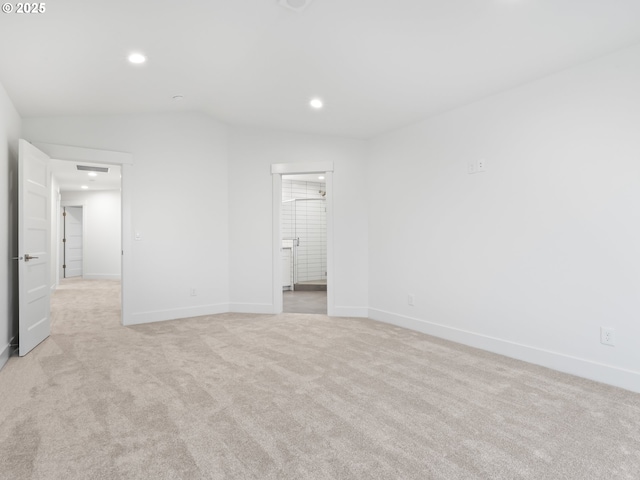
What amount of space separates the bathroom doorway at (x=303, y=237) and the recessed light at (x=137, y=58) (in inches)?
184

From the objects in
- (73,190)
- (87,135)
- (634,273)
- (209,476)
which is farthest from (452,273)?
(73,190)

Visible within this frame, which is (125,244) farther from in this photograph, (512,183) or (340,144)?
(512,183)

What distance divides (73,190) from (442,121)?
34.0 ft

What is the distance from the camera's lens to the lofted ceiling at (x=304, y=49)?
2398 mm

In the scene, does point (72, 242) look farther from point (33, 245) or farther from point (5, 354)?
point (5, 354)

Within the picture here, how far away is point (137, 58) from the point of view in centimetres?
316

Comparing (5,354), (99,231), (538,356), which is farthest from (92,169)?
(538,356)

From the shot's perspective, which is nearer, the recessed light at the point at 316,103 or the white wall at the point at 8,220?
the white wall at the point at 8,220

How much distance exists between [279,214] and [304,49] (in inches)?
100

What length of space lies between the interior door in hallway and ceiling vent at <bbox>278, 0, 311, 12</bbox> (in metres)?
10.6

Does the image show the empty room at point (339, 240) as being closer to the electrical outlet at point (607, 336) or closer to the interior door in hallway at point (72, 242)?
the electrical outlet at point (607, 336)

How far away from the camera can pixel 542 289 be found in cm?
316

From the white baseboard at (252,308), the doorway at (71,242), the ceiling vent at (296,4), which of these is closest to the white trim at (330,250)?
the white baseboard at (252,308)

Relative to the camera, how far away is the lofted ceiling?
2.40 metres
